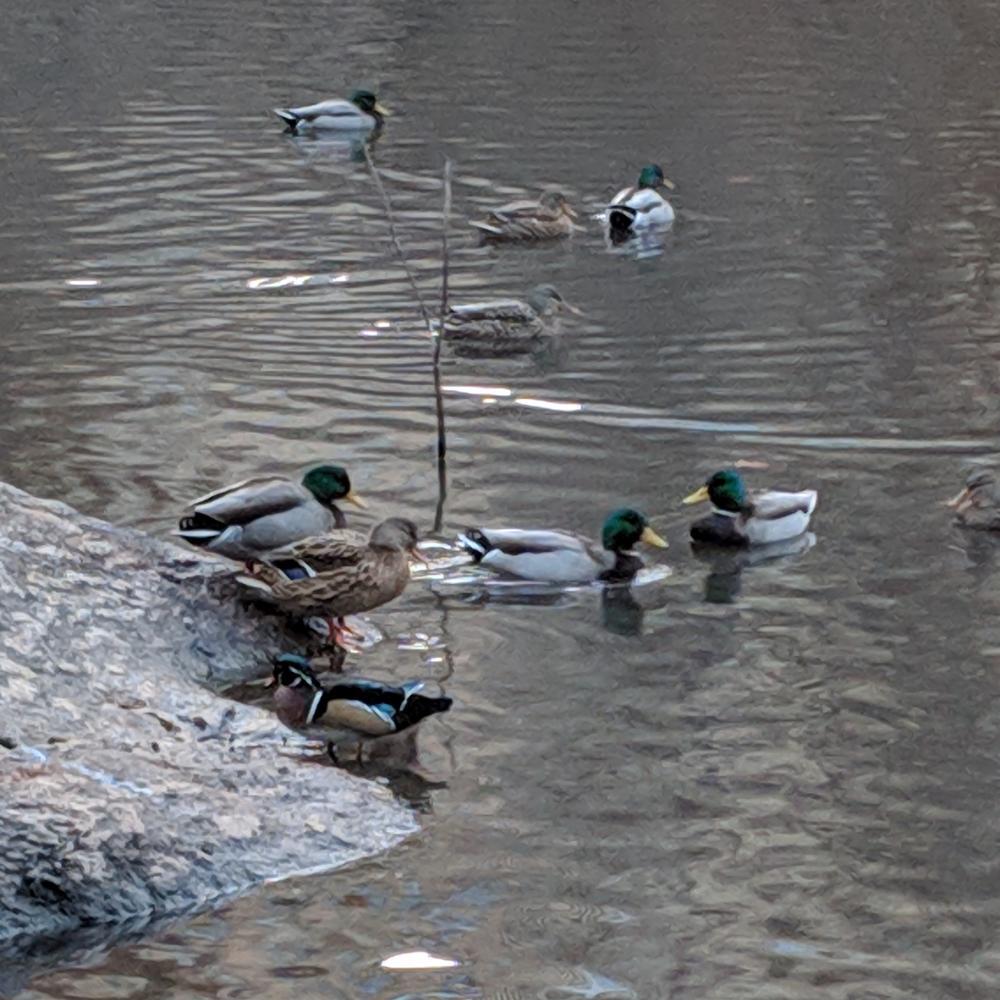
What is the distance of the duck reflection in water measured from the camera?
392 inches

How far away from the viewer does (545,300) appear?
1405cm

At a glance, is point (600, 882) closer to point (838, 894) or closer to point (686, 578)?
point (838, 894)

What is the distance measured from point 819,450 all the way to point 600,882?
512 cm

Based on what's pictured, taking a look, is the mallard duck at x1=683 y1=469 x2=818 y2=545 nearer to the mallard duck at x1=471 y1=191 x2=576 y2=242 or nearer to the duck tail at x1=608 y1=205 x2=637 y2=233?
the mallard duck at x1=471 y1=191 x2=576 y2=242

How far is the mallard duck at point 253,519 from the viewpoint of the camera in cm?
919

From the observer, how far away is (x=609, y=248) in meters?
16.9

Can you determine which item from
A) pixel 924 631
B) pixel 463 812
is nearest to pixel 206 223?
pixel 924 631

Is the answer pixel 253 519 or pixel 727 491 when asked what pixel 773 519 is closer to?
pixel 727 491

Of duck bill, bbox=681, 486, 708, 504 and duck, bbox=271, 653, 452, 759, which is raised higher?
duck bill, bbox=681, 486, 708, 504

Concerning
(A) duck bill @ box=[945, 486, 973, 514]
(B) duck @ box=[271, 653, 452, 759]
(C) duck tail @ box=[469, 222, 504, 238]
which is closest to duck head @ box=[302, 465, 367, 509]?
(B) duck @ box=[271, 653, 452, 759]

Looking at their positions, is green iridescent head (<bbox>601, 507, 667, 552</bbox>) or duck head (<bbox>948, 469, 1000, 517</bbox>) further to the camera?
duck head (<bbox>948, 469, 1000, 517</bbox>)

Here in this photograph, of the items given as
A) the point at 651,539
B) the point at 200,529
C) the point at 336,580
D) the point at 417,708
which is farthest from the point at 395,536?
the point at 651,539

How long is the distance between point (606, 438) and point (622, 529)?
1893mm

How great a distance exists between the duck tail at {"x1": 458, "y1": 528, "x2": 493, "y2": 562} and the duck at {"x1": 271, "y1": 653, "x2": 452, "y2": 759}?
64.4 inches
